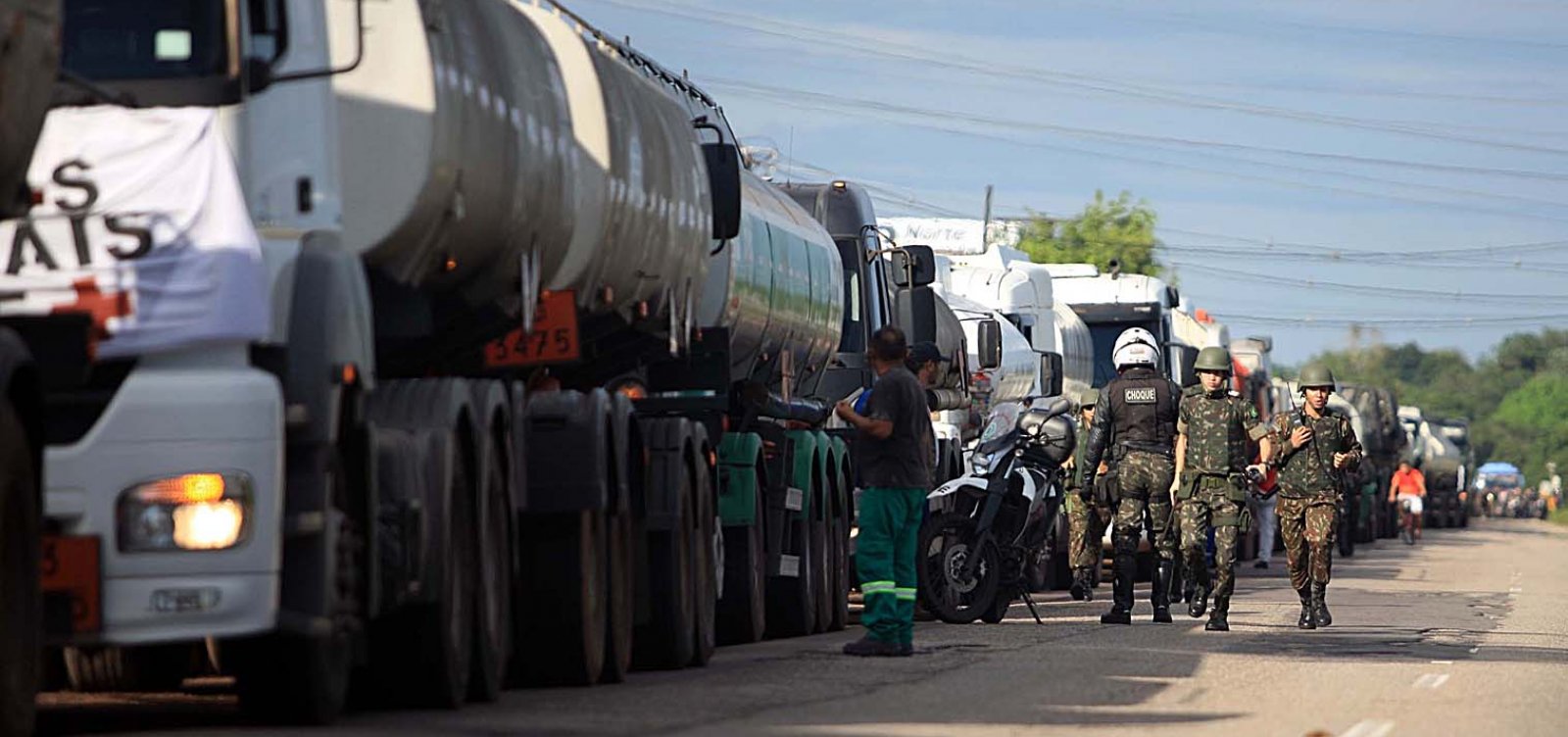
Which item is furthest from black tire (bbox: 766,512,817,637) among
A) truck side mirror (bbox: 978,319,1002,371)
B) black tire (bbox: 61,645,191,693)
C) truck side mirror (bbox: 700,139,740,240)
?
truck side mirror (bbox: 978,319,1002,371)

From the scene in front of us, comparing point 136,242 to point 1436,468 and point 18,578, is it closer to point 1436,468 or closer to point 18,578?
point 18,578

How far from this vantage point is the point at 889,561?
18.1 meters

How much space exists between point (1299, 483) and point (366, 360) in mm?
12999

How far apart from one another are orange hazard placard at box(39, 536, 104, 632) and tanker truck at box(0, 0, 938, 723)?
11 millimetres

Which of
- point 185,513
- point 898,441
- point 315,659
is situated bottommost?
point 315,659

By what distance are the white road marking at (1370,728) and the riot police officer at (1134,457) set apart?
9.36 meters

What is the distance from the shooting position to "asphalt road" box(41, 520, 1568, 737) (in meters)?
12.8

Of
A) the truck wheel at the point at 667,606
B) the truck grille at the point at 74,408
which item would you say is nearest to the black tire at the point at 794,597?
the truck wheel at the point at 667,606

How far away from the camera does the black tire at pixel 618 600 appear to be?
1591 cm

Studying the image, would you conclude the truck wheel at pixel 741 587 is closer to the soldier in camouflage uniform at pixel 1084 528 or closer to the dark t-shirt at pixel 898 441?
the dark t-shirt at pixel 898 441

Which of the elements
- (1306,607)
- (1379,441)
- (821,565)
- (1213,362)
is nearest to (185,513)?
(821,565)

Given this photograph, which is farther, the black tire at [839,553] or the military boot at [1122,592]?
the black tire at [839,553]

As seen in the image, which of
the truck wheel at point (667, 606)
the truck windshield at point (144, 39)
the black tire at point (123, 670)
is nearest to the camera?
the truck windshield at point (144, 39)

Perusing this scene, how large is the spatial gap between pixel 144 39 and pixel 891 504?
6978 millimetres
